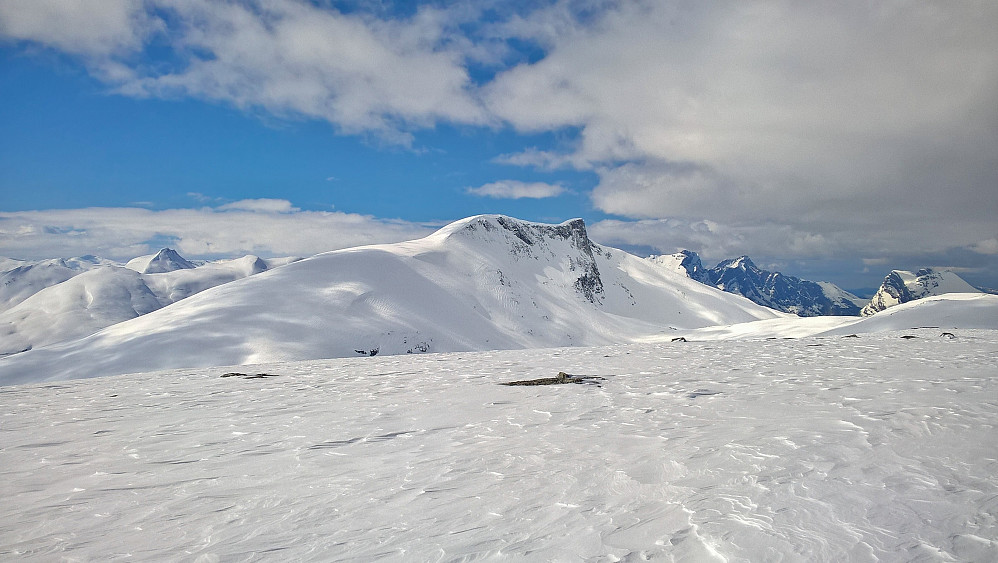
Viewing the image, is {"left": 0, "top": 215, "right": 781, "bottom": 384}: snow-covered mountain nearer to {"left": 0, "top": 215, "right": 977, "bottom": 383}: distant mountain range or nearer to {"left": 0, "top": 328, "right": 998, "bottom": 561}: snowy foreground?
{"left": 0, "top": 215, "right": 977, "bottom": 383}: distant mountain range

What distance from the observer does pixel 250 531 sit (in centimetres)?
384

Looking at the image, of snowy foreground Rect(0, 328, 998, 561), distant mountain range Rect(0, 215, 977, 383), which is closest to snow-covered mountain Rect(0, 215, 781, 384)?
distant mountain range Rect(0, 215, 977, 383)

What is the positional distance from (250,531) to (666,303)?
14987 cm

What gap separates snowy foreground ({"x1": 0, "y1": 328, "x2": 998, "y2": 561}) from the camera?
3502 mm

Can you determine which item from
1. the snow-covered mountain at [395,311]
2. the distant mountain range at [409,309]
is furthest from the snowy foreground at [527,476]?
the distant mountain range at [409,309]

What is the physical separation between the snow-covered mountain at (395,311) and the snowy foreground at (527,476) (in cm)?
3429

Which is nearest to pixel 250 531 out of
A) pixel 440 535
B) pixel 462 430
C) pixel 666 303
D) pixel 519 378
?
pixel 440 535

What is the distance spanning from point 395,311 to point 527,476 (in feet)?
182

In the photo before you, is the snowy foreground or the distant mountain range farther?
the distant mountain range

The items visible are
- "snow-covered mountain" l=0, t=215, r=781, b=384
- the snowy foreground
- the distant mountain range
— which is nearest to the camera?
the snowy foreground

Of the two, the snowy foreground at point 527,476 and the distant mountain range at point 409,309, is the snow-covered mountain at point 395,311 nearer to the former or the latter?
the distant mountain range at point 409,309

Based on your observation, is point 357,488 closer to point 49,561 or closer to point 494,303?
point 49,561

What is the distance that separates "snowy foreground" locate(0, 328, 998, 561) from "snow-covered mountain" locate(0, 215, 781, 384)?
112 ft

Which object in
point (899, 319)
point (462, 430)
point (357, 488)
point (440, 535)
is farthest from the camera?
point (899, 319)
